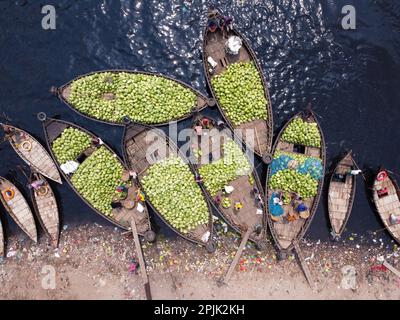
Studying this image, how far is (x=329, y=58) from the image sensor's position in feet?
82.3

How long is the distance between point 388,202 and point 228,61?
48.3ft

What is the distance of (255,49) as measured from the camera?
25.2 metres

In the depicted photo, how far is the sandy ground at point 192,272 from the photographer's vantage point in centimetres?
2420

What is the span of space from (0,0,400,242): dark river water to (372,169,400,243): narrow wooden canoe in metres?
1.63

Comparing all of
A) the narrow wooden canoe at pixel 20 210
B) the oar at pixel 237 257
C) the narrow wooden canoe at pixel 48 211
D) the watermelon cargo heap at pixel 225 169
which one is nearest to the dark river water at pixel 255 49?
the narrow wooden canoe at pixel 48 211

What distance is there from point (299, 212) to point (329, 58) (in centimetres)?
1137

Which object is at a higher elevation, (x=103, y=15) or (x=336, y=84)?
(x=103, y=15)

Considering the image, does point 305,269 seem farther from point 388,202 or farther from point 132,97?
point 132,97

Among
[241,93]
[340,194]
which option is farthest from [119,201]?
[340,194]

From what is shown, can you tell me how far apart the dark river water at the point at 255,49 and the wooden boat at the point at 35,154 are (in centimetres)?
110

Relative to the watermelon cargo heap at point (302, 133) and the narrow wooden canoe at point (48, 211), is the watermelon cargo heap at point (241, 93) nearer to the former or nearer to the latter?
the watermelon cargo heap at point (302, 133)

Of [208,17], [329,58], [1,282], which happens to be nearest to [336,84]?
[329,58]

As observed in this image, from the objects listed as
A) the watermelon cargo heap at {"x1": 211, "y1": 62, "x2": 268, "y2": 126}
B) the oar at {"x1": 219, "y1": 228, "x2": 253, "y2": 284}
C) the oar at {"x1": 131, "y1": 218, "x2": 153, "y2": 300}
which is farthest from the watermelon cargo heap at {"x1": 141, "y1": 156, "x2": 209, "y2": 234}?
the watermelon cargo heap at {"x1": 211, "y1": 62, "x2": 268, "y2": 126}
